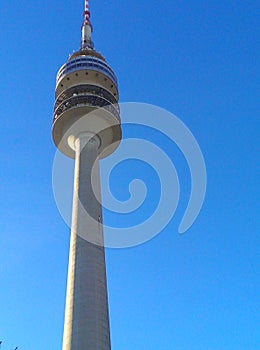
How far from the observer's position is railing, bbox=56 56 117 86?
68.3 m

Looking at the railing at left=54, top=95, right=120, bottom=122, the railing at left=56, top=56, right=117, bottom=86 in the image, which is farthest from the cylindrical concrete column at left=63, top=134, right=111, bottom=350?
the railing at left=56, top=56, right=117, bottom=86

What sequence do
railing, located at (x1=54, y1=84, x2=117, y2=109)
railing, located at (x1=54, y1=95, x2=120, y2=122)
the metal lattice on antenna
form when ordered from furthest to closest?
the metal lattice on antenna, railing, located at (x1=54, y1=84, x2=117, y2=109), railing, located at (x1=54, y1=95, x2=120, y2=122)

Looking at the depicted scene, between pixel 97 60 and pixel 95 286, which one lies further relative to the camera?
pixel 97 60

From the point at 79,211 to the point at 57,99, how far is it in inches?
864

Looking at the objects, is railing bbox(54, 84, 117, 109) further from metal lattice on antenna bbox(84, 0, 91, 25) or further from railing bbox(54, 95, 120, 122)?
metal lattice on antenna bbox(84, 0, 91, 25)

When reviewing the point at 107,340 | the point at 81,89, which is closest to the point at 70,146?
the point at 81,89

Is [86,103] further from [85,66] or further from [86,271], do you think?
[86,271]

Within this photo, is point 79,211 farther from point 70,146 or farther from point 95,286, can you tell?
point 70,146

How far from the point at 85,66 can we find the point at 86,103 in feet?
21.0

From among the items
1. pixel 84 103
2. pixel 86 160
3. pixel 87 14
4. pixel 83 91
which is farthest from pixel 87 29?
pixel 86 160

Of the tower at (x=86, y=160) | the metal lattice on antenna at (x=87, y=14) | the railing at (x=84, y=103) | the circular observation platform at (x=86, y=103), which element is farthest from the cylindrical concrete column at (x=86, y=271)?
the metal lattice on antenna at (x=87, y=14)

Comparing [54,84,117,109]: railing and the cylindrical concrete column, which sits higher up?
[54,84,117,109]: railing

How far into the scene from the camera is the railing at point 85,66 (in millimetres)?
68312

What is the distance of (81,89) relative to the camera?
67625 mm
